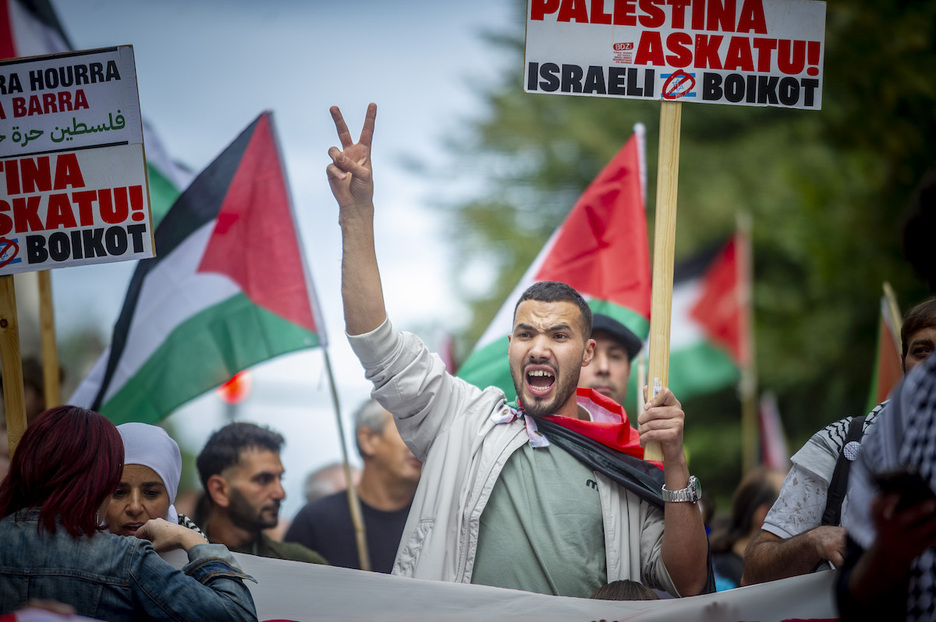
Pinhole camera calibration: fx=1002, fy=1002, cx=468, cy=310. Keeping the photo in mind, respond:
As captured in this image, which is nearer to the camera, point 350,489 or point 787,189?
point 350,489

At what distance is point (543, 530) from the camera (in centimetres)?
317

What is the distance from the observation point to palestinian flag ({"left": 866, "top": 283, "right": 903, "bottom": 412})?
470 centimetres

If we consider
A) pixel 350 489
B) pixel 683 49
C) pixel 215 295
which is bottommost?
pixel 350 489

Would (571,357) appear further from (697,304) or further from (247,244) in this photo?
(697,304)

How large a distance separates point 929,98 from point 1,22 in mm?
9048

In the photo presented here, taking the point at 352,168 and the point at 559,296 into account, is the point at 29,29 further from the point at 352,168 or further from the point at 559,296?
the point at 559,296

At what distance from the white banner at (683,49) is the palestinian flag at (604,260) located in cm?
123

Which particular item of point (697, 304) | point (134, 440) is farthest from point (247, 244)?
point (697, 304)

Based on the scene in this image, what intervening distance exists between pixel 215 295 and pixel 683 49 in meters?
2.50

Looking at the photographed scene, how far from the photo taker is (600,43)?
3471 mm

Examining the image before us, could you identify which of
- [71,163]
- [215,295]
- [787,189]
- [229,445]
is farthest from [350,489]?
[787,189]

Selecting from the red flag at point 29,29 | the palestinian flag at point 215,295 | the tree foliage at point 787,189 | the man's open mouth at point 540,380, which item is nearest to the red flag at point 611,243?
the palestinian flag at point 215,295

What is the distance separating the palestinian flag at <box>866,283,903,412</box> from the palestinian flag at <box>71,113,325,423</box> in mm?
2699

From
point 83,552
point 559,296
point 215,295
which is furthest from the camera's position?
point 215,295
